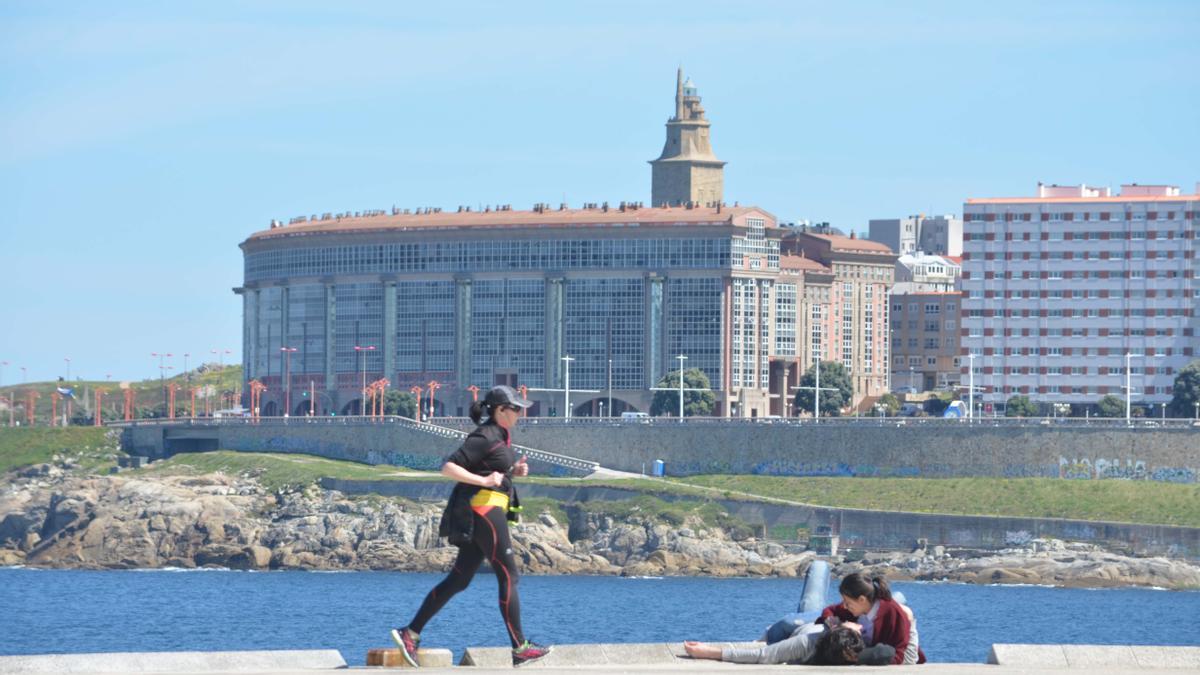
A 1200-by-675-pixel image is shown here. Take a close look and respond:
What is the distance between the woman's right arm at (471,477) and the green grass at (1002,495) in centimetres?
10531

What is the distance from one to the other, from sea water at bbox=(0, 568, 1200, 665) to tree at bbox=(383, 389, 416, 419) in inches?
2125

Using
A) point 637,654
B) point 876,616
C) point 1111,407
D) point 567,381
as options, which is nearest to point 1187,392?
point 1111,407

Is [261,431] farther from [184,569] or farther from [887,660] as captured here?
[887,660]

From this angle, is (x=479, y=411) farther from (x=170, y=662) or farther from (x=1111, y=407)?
(x=1111, y=407)

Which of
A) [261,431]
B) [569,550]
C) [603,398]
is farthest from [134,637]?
[603,398]

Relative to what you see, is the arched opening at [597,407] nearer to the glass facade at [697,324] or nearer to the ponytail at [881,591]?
the glass facade at [697,324]

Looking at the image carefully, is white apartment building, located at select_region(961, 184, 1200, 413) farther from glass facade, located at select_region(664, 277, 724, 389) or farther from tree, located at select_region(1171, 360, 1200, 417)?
glass facade, located at select_region(664, 277, 724, 389)

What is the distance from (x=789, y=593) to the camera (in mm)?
120688

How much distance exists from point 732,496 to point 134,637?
55532mm

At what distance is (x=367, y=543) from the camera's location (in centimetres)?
14288

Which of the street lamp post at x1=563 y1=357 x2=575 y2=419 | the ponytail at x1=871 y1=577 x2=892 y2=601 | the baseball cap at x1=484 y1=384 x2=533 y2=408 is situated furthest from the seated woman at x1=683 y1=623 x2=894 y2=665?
the street lamp post at x1=563 y1=357 x2=575 y2=419

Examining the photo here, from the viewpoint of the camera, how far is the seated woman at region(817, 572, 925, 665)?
2717 centimetres

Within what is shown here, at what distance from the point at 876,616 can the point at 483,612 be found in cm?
8133

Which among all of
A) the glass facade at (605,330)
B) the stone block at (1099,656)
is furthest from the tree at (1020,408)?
the stone block at (1099,656)
